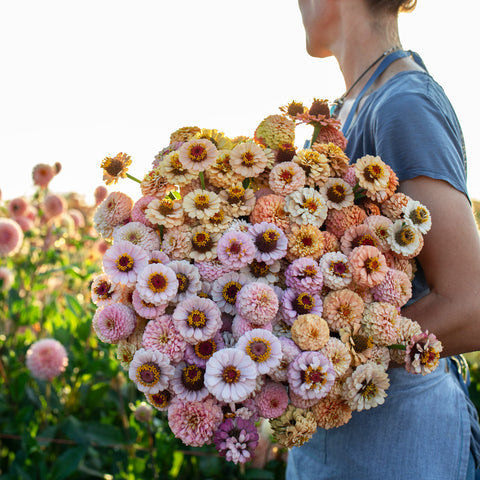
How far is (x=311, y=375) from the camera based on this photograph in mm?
663

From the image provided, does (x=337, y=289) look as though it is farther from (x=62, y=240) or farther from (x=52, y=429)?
(x=62, y=240)

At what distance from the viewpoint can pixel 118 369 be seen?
75.9 inches

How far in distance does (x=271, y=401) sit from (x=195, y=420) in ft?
0.42

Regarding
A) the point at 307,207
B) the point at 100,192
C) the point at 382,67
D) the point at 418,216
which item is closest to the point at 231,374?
the point at 307,207

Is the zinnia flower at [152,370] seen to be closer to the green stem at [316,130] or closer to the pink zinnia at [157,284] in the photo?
the pink zinnia at [157,284]

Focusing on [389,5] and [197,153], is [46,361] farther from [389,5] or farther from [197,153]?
[389,5]

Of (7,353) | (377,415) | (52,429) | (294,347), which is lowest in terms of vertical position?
(52,429)

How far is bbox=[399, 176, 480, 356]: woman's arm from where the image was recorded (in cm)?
86

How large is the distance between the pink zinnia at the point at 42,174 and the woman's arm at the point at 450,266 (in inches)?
75.6

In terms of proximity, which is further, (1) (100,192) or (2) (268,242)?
(1) (100,192)

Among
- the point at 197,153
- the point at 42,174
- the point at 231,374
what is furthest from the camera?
the point at 42,174

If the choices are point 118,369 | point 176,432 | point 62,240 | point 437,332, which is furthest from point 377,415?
point 62,240

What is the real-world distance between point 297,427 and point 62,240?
6.63ft

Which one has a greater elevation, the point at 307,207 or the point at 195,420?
the point at 307,207
